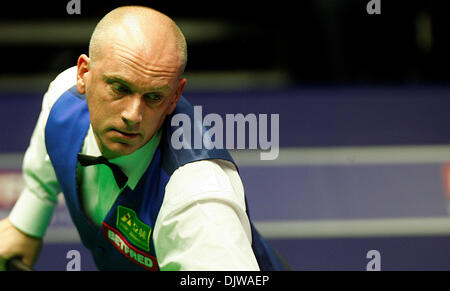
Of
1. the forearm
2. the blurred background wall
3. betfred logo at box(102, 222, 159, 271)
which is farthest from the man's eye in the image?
the blurred background wall

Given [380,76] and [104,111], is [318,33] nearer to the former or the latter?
[380,76]

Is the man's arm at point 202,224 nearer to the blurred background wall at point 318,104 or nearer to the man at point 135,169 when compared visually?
the man at point 135,169

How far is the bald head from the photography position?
4.86 feet


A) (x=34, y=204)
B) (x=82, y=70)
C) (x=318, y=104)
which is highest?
(x=318, y=104)

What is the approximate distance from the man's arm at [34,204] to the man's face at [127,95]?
319mm

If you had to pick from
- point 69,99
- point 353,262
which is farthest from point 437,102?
point 69,99

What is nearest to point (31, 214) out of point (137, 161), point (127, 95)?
point (137, 161)

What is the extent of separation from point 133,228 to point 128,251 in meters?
0.09

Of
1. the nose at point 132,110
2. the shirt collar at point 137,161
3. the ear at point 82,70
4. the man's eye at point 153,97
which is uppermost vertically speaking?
the ear at point 82,70

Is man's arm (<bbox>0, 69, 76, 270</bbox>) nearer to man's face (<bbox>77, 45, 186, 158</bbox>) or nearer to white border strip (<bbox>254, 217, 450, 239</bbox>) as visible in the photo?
man's face (<bbox>77, 45, 186, 158</bbox>)

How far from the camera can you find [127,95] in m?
1.54

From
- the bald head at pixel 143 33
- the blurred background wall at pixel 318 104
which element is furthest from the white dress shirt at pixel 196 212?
the blurred background wall at pixel 318 104

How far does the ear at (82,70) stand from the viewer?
161 cm

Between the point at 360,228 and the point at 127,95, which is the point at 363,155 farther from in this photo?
the point at 127,95
